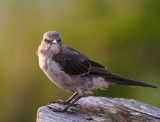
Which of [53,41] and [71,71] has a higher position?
[53,41]

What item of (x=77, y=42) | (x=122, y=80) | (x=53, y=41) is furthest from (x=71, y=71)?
(x=77, y=42)

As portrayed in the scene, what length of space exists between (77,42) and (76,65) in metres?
2.05

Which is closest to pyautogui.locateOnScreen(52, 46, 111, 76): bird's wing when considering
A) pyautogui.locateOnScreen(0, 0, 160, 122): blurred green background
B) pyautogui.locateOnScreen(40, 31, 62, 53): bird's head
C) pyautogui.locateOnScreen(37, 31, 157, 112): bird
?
pyautogui.locateOnScreen(37, 31, 157, 112): bird

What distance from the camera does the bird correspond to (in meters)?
5.38

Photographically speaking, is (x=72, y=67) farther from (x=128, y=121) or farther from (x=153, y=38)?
(x=153, y=38)

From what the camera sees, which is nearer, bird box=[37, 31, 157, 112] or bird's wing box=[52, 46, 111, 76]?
bird box=[37, 31, 157, 112]

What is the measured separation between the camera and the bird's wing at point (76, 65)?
5508 mm

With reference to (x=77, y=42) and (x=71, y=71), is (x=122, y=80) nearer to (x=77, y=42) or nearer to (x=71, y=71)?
(x=71, y=71)

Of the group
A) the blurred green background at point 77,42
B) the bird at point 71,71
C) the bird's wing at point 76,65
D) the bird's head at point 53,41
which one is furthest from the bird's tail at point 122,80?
the blurred green background at point 77,42

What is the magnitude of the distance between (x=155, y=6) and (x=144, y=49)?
98cm

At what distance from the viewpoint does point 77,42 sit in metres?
7.58

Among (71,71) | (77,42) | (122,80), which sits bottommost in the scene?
(122,80)

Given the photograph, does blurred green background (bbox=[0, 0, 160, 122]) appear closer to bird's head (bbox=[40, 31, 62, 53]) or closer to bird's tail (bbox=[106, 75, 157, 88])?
bird's tail (bbox=[106, 75, 157, 88])

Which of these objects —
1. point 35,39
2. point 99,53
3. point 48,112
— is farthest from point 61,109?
point 35,39
